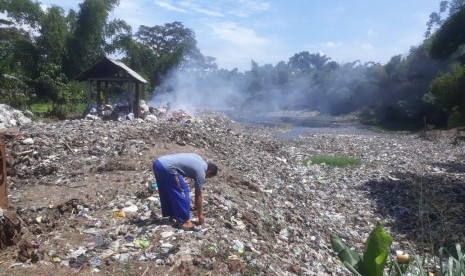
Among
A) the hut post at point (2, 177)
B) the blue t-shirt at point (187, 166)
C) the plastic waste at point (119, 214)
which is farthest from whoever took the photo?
Answer: the plastic waste at point (119, 214)

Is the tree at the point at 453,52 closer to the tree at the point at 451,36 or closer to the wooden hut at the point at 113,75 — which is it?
the tree at the point at 451,36

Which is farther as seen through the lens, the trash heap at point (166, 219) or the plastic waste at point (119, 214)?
the plastic waste at point (119, 214)

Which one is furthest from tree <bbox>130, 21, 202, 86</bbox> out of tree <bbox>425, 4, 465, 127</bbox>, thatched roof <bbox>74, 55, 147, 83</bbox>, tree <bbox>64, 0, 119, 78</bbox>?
tree <bbox>425, 4, 465, 127</bbox>

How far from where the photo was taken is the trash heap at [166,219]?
17.9ft

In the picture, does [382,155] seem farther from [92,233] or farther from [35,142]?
[92,233]

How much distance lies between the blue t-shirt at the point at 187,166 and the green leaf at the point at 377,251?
3.44 m

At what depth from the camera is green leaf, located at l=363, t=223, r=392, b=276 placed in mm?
2941

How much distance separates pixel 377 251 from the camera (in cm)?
299

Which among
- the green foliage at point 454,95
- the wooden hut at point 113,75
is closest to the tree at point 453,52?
the green foliage at point 454,95

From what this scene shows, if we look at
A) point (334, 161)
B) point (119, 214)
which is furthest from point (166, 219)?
point (334, 161)

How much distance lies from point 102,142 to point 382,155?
435 inches

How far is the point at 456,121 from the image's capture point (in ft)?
55.2

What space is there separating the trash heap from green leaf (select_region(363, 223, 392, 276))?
2494 mm

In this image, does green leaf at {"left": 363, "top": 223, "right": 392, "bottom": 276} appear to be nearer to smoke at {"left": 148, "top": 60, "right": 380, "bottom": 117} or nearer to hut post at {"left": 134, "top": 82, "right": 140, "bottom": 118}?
hut post at {"left": 134, "top": 82, "right": 140, "bottom": 118}
